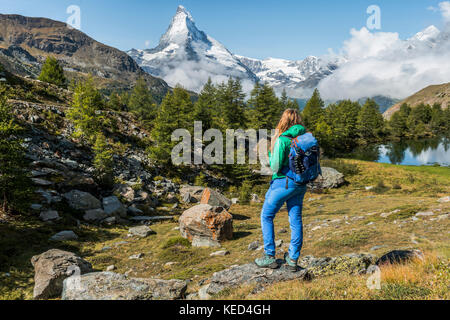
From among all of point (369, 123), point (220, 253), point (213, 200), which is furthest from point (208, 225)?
point (369, 123)

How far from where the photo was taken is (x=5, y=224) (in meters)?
12.4

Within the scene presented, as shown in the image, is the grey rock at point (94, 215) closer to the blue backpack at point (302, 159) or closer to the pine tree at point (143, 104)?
the blue backpack at point (302, 159)

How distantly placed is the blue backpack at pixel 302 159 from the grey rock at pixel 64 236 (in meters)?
13.5

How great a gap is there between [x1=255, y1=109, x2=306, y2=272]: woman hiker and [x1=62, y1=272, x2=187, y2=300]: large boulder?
2393 millimetres

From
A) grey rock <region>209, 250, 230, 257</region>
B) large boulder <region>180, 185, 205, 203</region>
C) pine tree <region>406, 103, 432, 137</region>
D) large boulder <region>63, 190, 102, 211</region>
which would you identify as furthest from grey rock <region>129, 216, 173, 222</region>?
pine tree <region>406, 103, 432, 137</region>

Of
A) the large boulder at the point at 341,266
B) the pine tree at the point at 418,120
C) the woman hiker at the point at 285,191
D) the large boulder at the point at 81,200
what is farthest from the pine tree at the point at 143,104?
the pine tree at the point at 418,120

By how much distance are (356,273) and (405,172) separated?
140 ft

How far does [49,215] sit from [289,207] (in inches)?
615

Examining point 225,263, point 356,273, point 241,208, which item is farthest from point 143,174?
point 356,273

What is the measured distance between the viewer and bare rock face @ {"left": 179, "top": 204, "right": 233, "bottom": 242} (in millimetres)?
13438

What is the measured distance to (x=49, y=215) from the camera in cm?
1440

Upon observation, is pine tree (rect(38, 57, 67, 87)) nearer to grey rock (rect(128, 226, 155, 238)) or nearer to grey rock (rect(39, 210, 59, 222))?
grey rock (rect(39, 210, 59, 222))

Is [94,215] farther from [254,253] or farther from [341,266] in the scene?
[341,266]
